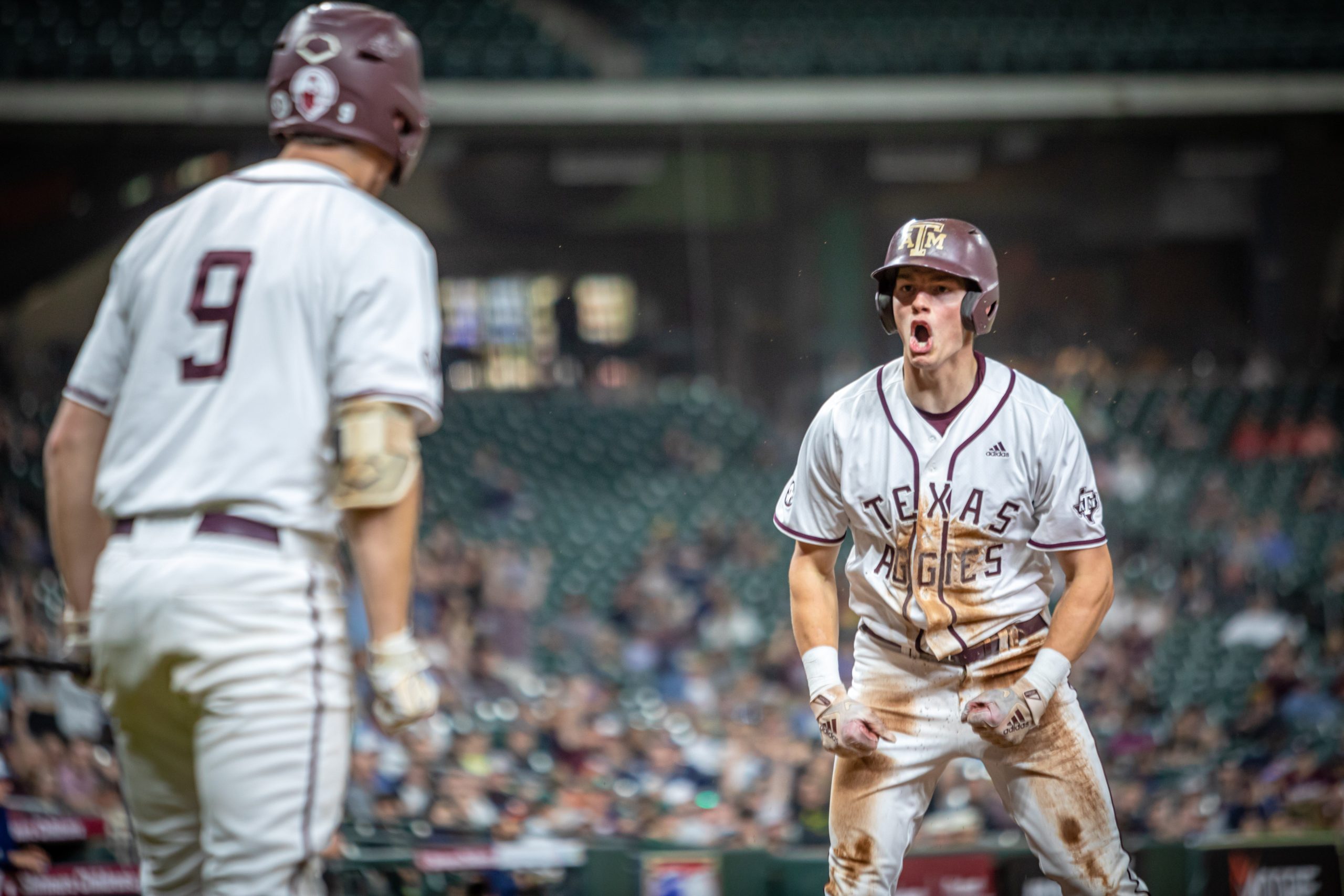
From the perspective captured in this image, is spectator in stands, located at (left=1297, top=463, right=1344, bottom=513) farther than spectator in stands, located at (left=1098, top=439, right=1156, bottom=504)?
Yes

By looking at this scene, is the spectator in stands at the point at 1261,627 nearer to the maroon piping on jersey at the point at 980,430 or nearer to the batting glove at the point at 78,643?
the maroon piping on jersey at the point at 980,430

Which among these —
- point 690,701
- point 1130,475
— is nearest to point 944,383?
point 690,701

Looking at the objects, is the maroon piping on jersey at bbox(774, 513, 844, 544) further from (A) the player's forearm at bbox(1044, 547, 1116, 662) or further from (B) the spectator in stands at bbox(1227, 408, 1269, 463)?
(B) the spectator in stands at bbox(1227, 408, 1269, 463)

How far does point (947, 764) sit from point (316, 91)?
215cm

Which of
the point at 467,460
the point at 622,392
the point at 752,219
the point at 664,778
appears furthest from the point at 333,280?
the point at 752,219

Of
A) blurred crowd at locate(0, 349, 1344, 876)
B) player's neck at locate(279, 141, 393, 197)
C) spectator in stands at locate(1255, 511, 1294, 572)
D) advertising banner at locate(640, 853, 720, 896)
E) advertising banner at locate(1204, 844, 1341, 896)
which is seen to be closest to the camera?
player's neck at locate(279, 141, 393, 197)

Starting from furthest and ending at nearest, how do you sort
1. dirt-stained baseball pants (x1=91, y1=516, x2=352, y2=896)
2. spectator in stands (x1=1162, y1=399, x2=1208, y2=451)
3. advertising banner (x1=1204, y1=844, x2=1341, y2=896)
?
spectator in stands (x1=1162, y1=399, x2=1208, y2=451) < advertising banner (x1=1204, y1=844, x2=1341, y2=896) < dirt-stained baseball pants (x1=91, y1=516, x2=352, y2=896)

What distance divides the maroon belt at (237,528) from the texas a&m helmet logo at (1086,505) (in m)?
1.94

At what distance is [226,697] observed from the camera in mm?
1978

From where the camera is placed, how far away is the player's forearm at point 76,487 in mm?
2271

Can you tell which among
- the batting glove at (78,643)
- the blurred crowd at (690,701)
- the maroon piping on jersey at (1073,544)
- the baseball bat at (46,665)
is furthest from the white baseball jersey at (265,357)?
the blurred crowd at (690,701)

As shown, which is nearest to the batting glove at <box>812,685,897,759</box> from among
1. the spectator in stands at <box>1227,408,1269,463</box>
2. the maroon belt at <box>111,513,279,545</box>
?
the maroon belt at <box>111,513,279,545</box>

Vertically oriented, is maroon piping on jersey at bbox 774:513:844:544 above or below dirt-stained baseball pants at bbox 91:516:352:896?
above

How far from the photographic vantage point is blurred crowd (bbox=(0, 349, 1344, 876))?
6977 mm
